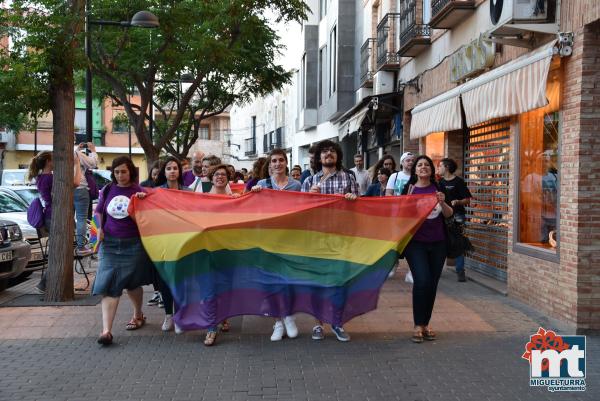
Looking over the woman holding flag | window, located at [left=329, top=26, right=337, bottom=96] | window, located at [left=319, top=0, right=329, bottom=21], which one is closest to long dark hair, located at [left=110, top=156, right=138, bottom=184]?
the woman holding flag

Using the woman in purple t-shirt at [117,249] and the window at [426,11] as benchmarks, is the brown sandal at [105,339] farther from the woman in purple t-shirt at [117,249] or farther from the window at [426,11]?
the window at [426,11]

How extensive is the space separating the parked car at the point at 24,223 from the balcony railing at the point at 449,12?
7.62m

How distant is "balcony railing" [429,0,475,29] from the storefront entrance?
1916 mm

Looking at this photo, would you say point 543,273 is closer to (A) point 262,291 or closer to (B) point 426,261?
(B) point 426,261

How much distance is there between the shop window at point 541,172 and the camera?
831 centimetres

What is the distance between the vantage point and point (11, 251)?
32.0 feet

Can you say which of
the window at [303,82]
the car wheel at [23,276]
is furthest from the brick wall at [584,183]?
the window at [303,82]

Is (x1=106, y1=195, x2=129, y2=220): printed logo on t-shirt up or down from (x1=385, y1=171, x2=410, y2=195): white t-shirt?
down

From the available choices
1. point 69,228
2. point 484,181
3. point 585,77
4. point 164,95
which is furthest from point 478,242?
point 164,95

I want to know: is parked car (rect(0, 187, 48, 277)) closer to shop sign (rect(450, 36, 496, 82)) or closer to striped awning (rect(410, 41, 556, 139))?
striped awning (rect(410, 41, 556, 139))

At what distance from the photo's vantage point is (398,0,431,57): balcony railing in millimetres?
14516

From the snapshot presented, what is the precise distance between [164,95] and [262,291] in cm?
2215

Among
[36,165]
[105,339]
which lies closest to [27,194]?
[36,165]

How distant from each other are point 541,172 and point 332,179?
10.5 ft
